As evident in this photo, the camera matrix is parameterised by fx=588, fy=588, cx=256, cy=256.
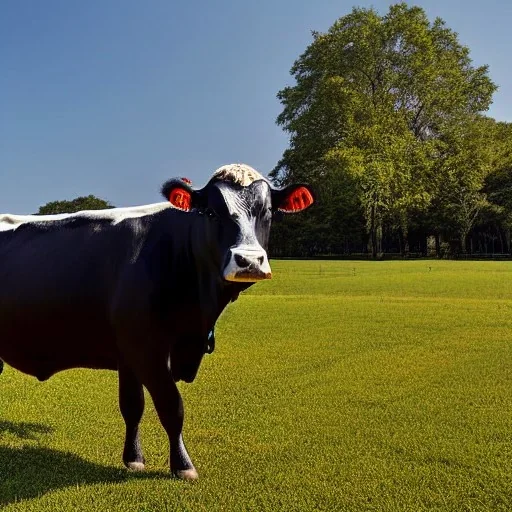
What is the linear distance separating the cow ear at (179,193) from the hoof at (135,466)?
1751 millimetres

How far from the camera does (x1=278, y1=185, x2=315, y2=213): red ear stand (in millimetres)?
3521

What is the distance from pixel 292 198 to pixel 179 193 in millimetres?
688

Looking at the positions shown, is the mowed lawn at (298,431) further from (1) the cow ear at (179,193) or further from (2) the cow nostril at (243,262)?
(1) the cow ear at (179,193)

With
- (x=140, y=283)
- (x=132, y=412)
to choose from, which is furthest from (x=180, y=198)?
(x=132, y=412)

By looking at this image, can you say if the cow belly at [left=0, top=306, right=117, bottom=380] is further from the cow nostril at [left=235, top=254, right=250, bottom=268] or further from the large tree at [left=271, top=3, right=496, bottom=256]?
the large tree at [left=271, top=3, right=496, bottom=256]

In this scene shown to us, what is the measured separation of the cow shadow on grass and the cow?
18cm

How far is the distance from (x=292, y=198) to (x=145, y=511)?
1.97 metres

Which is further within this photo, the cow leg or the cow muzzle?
the cow leg

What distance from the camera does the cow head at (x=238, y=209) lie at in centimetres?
296

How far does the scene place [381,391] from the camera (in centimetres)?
599

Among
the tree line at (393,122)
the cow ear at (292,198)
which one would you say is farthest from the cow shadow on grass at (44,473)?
the tree line at (393,122)

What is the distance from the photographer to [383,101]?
36.7 metres

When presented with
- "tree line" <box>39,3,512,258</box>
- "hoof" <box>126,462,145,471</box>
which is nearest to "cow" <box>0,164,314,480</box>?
"hoof" <box>126,462,145,471</box>

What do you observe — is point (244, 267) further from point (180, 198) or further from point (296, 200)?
point (296, 200)
